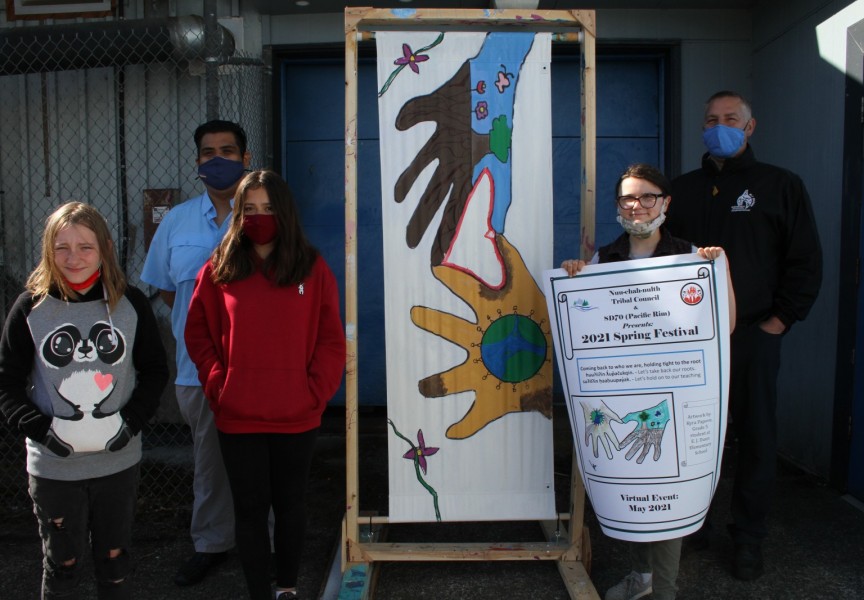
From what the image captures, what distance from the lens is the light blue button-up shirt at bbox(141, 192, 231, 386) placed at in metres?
3.02

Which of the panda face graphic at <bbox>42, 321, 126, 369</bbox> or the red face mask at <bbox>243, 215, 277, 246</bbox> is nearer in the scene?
the panda face graphic at <bbox>42, 321, 126, 369</bbox>

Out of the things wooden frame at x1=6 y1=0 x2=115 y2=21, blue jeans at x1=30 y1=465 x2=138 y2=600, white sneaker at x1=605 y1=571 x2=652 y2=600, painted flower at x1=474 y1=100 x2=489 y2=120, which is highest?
wooden frame at x1=6 y1=0 x2=115 y2=21

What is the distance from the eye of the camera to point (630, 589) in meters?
2.85

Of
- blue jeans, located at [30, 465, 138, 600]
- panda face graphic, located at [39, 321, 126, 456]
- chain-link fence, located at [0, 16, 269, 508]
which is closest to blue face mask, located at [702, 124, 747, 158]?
panda face graphic, located at [39, 321, 126, 456]

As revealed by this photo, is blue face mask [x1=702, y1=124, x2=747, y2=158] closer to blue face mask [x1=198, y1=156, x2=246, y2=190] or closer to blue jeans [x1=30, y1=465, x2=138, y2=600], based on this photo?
blue face mask [x1=198, y1=156, x2=246, y2=190]

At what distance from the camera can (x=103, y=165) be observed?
16.4 feet

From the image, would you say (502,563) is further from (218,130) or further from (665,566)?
(218,130)

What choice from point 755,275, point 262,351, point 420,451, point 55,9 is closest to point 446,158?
point 262,351

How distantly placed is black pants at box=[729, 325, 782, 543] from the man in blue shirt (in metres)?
2.22

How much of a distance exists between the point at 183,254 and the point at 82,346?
2.50 feet

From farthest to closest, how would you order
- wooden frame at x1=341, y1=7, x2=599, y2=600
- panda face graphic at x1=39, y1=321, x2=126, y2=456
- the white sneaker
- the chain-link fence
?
the chain-link fence → wooden frame at x1=341, y1=7, x2=599, y2=600 → the white sneaker → panda face graphic at x1=39, y1=321, x2=126, y2=456

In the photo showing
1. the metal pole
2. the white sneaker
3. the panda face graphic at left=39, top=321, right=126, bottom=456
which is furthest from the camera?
the metal pole

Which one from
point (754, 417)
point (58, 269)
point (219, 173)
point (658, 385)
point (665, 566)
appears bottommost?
point (665, 566)

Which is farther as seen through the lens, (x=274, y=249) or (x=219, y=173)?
(x=219, y=173)
